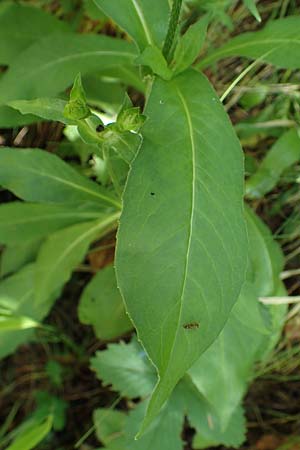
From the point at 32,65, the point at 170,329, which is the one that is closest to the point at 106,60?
the point at 32,65

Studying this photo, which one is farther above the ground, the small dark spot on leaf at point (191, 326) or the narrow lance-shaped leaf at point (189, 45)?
the narrow lance-shaped leaf at point (189, 45)

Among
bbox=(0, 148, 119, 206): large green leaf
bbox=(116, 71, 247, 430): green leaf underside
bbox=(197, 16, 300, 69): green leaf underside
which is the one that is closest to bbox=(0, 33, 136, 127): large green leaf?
bbox=(0, 148, 119, 206): large green leaf

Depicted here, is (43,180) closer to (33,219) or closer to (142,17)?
(33,219)

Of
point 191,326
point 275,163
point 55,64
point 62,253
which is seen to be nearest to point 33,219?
point 62,253

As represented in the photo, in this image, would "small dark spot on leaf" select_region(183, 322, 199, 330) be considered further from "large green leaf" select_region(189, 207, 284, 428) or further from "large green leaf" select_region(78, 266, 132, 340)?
"large green leaf" select_region(78, 266, 132, 340)

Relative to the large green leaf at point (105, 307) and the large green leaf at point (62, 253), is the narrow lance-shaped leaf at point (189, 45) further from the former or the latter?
the large green leaf at point (105, 307)

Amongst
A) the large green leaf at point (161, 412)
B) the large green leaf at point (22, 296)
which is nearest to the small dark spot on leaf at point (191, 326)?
the large green leaf at point (161, 412)

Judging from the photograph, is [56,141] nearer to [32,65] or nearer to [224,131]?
[32,65]
